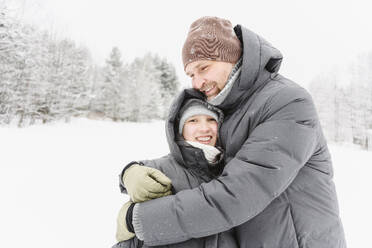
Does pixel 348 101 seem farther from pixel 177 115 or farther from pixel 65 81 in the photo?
pixel 65 81

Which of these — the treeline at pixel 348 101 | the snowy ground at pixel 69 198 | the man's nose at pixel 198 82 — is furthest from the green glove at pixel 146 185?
the treeline at pixel 348 101

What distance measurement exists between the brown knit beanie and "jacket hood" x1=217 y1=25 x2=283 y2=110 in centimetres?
15

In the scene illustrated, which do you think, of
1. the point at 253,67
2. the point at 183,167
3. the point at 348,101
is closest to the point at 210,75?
the point at 253,67

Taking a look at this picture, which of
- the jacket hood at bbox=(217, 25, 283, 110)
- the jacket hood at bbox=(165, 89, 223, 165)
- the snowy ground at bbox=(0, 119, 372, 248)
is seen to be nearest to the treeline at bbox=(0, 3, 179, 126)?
the snowy ground at bbox=(0, 119, 372, 248)

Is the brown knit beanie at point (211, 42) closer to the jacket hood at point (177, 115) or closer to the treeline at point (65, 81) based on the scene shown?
the jacket hood at point (177, 115)

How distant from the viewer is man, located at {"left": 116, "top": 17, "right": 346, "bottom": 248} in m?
1.15

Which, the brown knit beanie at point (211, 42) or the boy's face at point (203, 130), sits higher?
the brown knit beanie at point (211, 42)

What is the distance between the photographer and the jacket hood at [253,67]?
4.75ft

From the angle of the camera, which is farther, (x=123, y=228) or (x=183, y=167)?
(x=183, y=167)

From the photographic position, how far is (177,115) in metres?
2.16

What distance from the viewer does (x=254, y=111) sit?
137 centimetres

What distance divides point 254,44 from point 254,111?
1.65ft

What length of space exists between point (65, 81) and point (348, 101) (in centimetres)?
3217

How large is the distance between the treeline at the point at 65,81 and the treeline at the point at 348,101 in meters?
22.7
